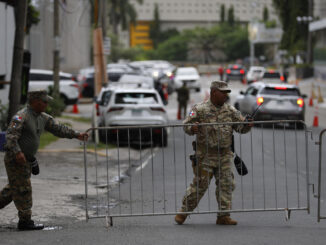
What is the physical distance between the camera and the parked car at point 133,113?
19.3 meters

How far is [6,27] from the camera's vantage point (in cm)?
2078

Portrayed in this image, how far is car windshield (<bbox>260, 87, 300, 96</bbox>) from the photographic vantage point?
1016 inches

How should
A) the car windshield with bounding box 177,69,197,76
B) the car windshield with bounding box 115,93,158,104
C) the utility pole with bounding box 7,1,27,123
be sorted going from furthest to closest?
the car windshield with bounding box 177,69,197,76 → the car windshield with bounding box 115,93,158,104 → the utility pole with bounding box 7,1,27,123

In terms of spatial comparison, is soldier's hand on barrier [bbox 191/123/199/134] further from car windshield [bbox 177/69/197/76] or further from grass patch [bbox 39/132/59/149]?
car windshield [bbox 177/69/197/76]

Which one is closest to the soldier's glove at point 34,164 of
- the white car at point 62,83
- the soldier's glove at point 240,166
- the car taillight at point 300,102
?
the soldier's glove at point 240,166

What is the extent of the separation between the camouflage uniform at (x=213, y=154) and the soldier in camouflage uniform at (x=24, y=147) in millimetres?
1717

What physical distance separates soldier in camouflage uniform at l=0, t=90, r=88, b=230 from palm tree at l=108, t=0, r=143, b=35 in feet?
247

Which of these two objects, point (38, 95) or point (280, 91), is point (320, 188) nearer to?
point (38, 95)

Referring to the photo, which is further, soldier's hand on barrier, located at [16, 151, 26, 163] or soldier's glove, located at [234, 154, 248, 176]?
soldier's glove, located at [234, 154, 248, 176]

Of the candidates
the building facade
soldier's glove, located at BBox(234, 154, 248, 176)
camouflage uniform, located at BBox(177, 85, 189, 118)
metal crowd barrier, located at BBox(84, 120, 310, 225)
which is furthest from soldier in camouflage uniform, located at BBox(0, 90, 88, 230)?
the building facade

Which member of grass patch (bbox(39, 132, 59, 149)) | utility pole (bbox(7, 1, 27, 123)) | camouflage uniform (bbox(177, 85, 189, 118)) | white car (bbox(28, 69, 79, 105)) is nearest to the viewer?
utility pole (bbox(7, 1, 27, 123))

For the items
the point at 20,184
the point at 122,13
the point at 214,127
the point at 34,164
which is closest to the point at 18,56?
the point at 34,164

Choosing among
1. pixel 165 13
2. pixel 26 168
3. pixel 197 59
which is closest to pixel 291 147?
pixel 26 168

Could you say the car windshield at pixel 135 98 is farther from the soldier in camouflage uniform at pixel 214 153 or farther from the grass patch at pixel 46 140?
the soldier in camouflage uniform at pixel 214 153
